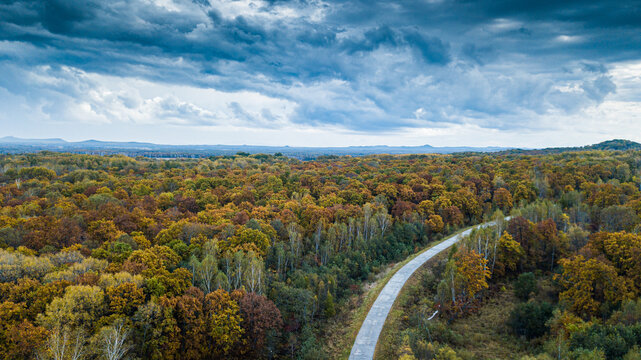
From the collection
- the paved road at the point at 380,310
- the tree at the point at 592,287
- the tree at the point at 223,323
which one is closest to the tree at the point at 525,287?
the tree at the point at 592,287

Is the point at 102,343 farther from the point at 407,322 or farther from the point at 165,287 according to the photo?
the point at 407,322

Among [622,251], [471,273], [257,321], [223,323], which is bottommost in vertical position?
[257,321]

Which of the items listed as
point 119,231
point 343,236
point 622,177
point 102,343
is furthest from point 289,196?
point 622,177

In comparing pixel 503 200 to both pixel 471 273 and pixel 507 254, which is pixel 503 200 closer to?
pixel 507 254

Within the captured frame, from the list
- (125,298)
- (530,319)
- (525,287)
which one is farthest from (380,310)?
(125,298)

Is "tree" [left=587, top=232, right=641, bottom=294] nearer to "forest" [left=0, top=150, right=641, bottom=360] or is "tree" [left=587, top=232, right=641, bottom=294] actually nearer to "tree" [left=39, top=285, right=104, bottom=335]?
"forest" [left=0, top=150, right=641, bottom=360]

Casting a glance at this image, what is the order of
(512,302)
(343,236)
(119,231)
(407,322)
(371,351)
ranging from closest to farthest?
(371,351) < (407,322) < (512,302) < (119,231) < (343,236)

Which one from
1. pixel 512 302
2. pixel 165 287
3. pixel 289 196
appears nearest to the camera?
pixel 165 287
